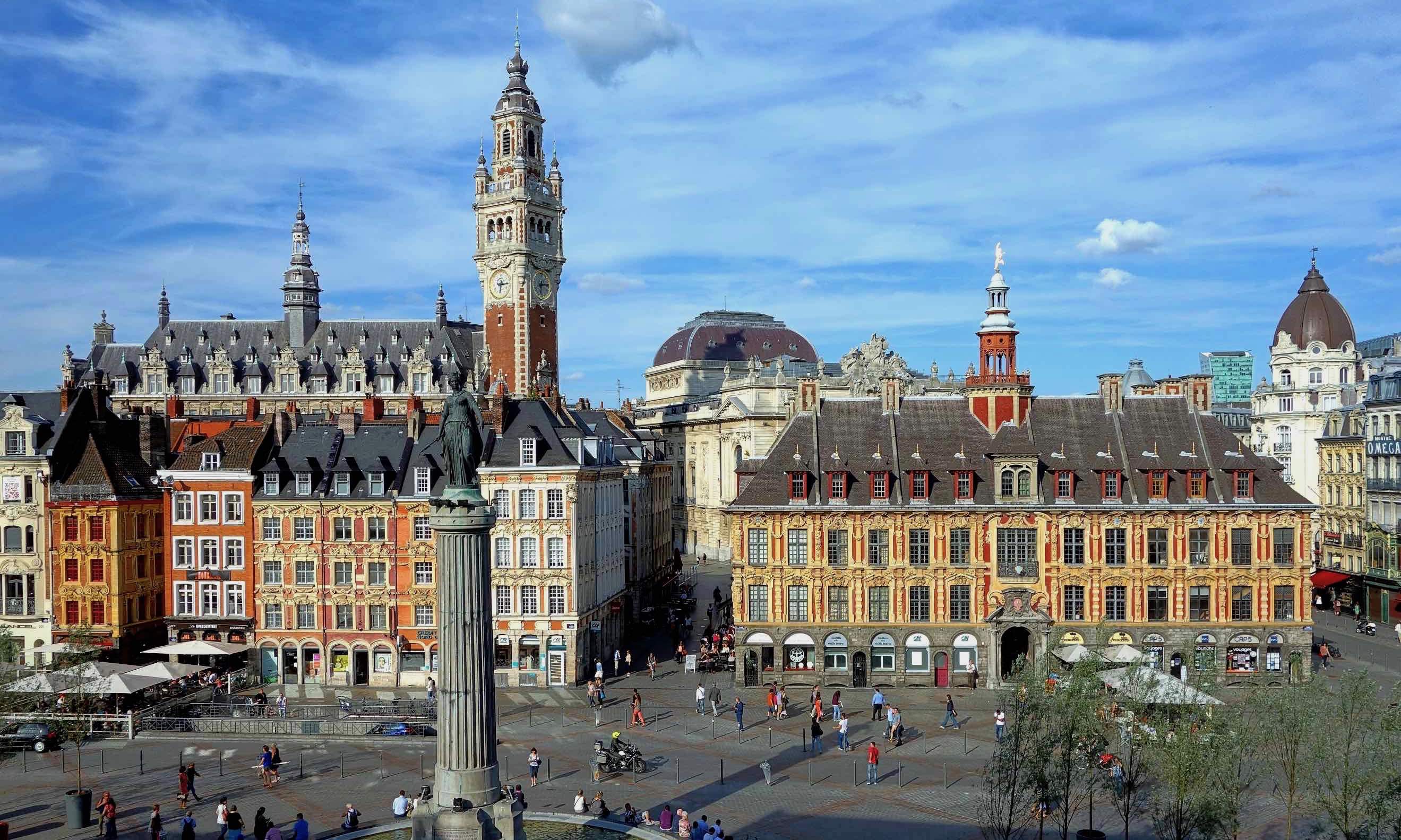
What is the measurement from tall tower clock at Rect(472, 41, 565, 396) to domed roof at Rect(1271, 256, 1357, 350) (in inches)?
2622

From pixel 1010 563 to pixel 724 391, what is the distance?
75.0 m

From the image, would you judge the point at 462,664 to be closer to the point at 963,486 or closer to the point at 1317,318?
the point at 963,486

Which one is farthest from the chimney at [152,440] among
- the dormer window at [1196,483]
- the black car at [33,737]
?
the dormer window at [1196,483]

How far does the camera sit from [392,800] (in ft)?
120

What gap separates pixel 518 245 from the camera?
108188 millimetres

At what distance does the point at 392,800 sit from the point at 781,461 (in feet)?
88.8

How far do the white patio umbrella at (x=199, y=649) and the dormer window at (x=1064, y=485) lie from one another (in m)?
41.1

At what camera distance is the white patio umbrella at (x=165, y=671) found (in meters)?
47.3

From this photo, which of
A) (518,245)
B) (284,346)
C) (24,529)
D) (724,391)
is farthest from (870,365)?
(24,529)

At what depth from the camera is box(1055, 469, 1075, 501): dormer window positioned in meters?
55.5

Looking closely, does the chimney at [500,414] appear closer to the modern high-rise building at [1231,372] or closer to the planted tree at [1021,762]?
the planted tree at [1021,762]

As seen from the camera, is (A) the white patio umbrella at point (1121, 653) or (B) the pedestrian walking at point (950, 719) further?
(A) the white patio umbrella at point (1121, 653)

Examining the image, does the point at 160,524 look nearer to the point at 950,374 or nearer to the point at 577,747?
the point at 577,747

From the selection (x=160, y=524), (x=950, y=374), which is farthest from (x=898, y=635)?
(x=950, y=374)
